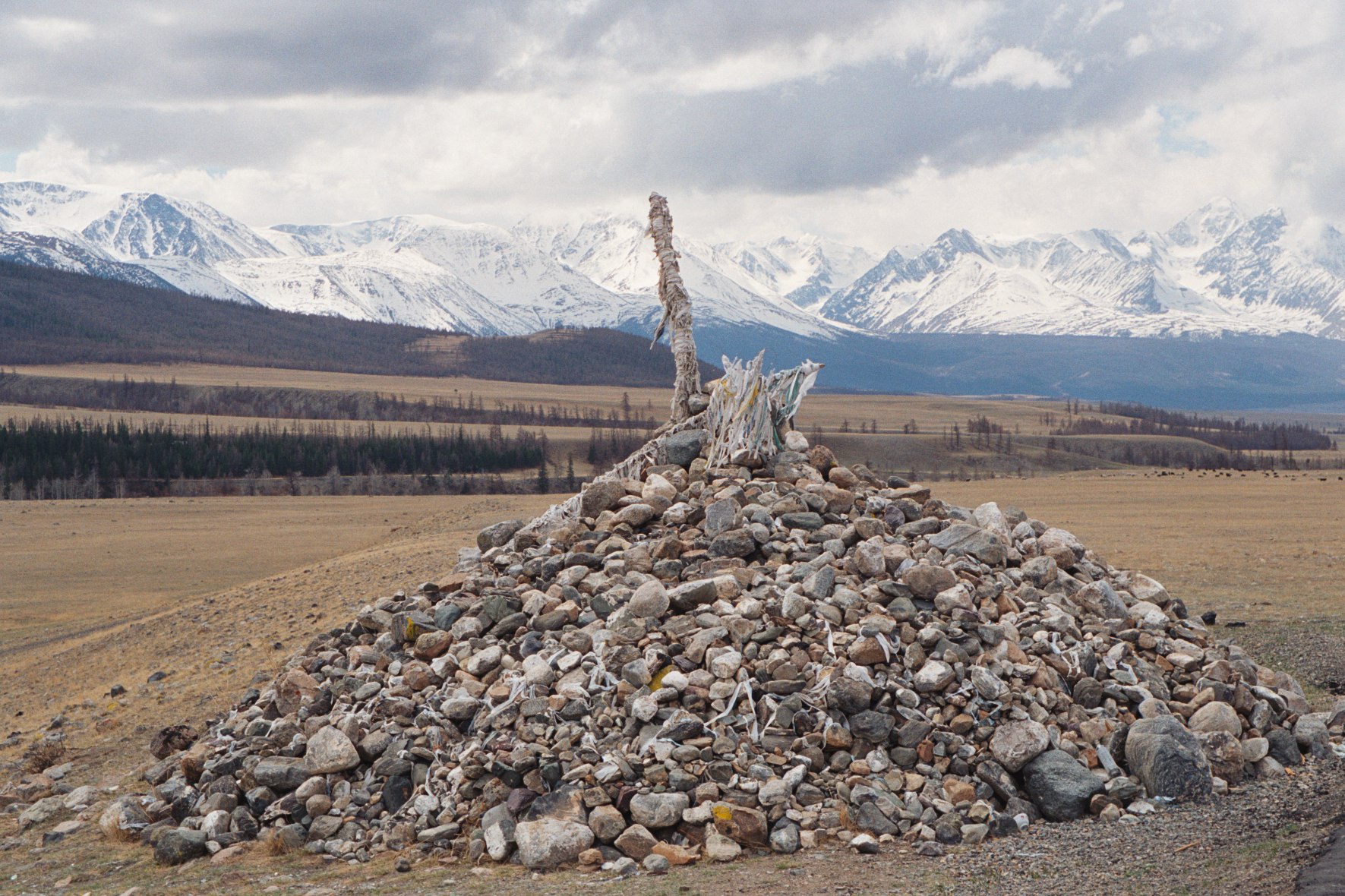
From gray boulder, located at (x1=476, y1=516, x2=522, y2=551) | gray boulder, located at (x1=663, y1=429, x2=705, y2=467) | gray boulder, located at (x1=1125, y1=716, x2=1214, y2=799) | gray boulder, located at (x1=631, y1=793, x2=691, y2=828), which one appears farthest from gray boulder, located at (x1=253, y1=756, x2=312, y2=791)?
gray boulder, located at (x1=1125, y1=716, x2=1214, y2=799)

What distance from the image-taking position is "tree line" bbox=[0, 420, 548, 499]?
340ft

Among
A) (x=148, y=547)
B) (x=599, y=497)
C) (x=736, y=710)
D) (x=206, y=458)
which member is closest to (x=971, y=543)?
(x=736, y=710)

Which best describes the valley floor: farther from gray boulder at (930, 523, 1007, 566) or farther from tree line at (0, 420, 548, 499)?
tree line at (0, 420, 548, 499)

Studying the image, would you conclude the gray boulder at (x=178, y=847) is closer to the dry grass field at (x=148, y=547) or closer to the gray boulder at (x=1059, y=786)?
the gray boulder at (x=1059, y=786)

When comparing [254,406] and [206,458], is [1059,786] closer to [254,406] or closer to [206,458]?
[206,458]

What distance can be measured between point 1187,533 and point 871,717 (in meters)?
33.8

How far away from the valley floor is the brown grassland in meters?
0.06

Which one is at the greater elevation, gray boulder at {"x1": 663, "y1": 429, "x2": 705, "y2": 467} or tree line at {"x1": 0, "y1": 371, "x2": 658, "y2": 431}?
tree line at {"x1": 0, "y1": 371, "x2": 658, "y2": 431}

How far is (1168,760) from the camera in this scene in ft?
37.9

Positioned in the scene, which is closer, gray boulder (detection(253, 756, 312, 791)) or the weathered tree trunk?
gray boulder (detection(253, 756, 312, 791))

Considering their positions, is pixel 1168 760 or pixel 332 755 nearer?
pixel 1168 760

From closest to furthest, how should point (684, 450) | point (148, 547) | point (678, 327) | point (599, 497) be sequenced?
point (599, 497), point (684, 450), point (678, 327), point (148, 547)

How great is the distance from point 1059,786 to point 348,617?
17375 mm

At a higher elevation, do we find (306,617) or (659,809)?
(659,809)
